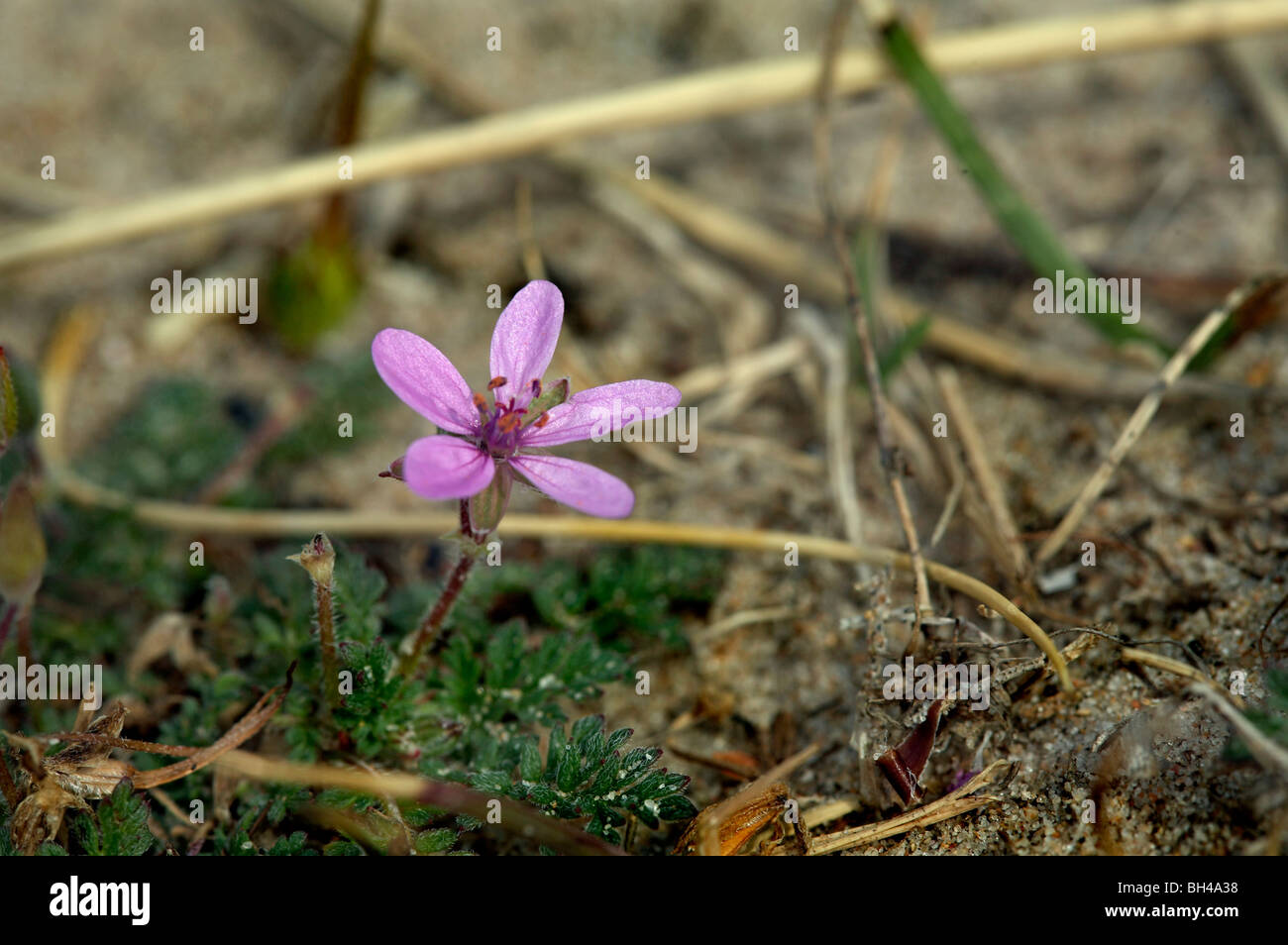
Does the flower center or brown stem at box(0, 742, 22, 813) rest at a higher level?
the flower center

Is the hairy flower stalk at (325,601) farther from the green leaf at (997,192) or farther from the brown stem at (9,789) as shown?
the green leaf at (997,192)

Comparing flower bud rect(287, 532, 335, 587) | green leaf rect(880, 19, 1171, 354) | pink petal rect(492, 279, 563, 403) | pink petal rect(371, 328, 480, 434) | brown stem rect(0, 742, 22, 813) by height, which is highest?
green leaf rect(880, 19, 1171, 354)

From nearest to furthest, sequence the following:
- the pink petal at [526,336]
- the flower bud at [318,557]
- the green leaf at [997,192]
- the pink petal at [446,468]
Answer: the pink petal at [446,468] < the flower bud at [318,557] < the pink petal at [526,336] < the green leaf at [997,192]

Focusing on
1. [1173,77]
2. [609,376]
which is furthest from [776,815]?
[1173,77]

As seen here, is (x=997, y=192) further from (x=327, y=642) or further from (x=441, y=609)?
(x=327, y=642)

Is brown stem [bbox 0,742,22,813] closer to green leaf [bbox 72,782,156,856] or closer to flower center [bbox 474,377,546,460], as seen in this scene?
green leaf [bbox 72,782,156,856]

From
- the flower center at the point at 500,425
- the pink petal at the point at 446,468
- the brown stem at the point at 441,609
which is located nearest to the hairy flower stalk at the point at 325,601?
the brown stem at the point at 441,609

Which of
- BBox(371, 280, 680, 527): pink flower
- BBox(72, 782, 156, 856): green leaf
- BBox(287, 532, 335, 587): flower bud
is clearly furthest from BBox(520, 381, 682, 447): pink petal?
BBox(72, 782, 156, 856): green leaf
